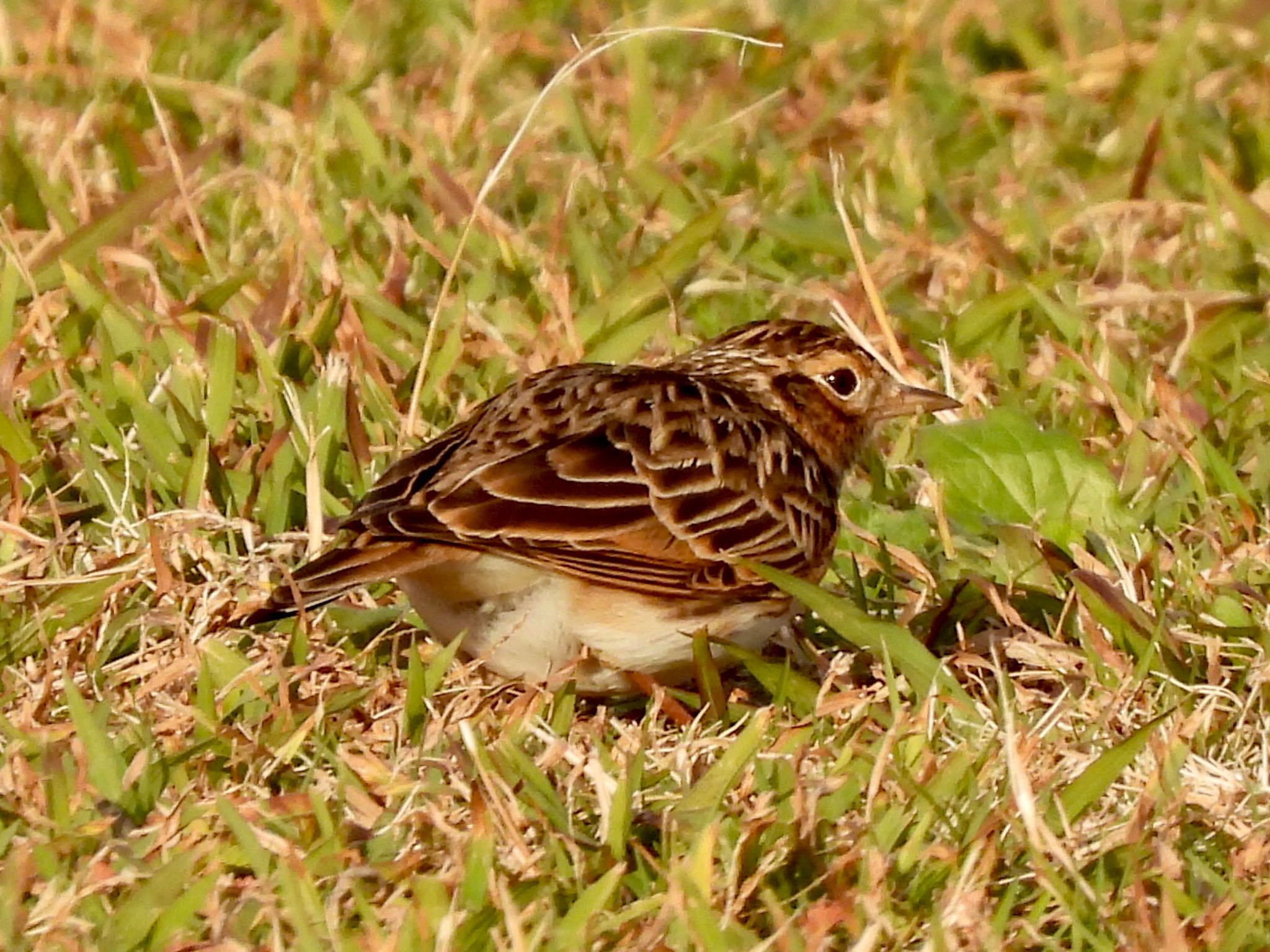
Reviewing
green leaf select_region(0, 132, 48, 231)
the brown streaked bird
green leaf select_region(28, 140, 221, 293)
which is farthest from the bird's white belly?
green leaf select_region(0, 132, 48, 231)

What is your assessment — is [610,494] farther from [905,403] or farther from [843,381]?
[905,403]

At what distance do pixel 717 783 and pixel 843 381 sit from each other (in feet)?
5.39

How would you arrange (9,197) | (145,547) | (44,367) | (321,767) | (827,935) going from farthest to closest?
(9,197) → (44,367) → (145,547) → (321,767) → (827,935)

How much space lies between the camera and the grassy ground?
15.0 feet

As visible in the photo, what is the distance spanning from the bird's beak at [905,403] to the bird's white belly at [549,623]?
109cm

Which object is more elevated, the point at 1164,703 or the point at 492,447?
the point at 492,447

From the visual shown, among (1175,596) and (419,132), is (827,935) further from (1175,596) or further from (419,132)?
(419,132)

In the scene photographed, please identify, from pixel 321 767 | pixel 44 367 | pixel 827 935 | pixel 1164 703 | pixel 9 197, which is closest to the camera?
pixel 827 935

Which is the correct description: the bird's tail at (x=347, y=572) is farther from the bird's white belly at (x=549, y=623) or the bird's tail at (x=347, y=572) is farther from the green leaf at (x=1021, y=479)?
the green leaf at (x=1021, y=479)

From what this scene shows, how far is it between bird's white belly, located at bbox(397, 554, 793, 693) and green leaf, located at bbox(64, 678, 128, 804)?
0.72m

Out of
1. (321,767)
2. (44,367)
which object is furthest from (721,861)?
(44,367)

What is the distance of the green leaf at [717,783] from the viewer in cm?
473

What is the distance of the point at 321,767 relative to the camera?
200 inches

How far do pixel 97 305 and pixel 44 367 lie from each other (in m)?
0.42
